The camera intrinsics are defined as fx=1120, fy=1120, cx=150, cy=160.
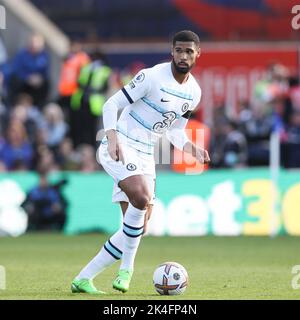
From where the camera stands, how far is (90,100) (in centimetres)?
2069

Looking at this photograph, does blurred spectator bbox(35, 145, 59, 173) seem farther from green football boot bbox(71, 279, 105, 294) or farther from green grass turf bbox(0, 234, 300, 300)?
green football boot bbox(71, 279, 105, 294)

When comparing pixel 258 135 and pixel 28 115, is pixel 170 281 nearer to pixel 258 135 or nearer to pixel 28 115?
pixel 258 135

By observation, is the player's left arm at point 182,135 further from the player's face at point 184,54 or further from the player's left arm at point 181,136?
the player's face at point 184,54

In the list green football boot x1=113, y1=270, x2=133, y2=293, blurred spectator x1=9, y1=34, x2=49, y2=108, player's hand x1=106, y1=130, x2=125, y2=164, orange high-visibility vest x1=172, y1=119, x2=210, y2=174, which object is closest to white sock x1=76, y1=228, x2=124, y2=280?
green football boot x1=113, y1=270, x2=133, y2=293

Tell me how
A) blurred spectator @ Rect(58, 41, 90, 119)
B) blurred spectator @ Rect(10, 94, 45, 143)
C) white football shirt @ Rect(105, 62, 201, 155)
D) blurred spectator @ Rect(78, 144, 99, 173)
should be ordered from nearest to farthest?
white football shirt @ Rect(105, 62, 201, 155) → blurred spectator @ Rect(78, 144, 99, 173) → blurred spectator @ Rect(58, 41, 90, 119) → blurred spectator @ Rect(10, 94, 45, 143)

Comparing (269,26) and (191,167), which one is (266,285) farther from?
(269,26)

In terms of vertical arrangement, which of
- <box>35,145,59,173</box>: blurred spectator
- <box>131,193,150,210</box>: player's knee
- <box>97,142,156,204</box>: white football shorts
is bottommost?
<box>131,193,150,210</box>: player's knee

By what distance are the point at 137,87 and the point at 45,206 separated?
9.04 metres

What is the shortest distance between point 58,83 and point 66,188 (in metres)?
4.33

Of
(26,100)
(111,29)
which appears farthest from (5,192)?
(111,29)

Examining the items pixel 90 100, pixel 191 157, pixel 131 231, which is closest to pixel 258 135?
pixel 191 157

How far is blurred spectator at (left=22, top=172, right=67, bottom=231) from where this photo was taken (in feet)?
61.6

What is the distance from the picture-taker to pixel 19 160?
20.0 m

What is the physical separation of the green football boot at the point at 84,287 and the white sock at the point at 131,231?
1.08 feet
